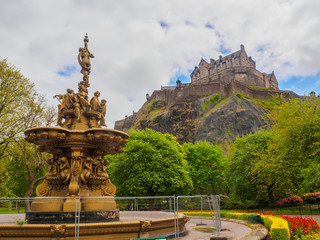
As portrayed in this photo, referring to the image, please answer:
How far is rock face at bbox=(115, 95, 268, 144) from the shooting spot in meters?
70.8

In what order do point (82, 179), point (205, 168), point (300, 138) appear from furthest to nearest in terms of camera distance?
point (205, 168) → point (300, 138) → point (82, 179)

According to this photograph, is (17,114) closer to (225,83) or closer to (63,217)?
(63,217)

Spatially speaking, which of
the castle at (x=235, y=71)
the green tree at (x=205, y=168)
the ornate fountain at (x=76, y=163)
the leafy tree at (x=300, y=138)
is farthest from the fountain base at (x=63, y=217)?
the castle at (x=235, y=71)

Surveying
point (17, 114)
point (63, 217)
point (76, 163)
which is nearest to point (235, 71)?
point (17, 114)

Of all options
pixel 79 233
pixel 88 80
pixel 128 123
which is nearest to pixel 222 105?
pixel 128 123

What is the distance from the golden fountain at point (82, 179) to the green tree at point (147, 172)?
1785cm

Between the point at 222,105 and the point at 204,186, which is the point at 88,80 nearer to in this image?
the point at 204,186

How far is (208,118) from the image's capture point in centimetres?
7456

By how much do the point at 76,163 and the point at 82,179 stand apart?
2.14ft

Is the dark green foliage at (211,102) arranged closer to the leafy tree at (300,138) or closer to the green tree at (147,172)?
the green tree at (147,172)

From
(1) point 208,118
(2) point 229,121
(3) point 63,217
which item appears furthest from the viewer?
(1) point 208,118

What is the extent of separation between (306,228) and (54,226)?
8258 millimetres

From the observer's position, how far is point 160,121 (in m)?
84.3

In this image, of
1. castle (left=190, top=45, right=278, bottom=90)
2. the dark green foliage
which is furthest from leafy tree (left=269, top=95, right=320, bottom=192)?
castle (left=190, top=45, right=278, bottom=90)
